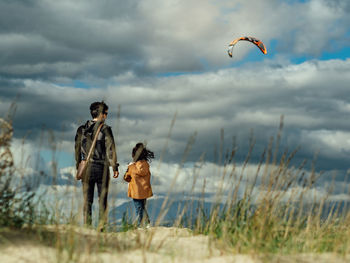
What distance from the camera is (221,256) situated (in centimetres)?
428

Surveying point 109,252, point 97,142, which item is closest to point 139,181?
point 97,142

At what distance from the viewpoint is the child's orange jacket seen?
27.5 feet

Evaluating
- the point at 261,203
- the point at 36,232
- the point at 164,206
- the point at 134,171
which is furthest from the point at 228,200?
the point at 134,171

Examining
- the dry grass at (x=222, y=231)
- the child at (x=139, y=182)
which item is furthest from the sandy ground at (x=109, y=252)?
the child at (x=139, y=182)

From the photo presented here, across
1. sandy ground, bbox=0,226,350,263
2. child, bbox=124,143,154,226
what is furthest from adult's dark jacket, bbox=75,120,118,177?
sandy ground, bbox=0,226,350,263

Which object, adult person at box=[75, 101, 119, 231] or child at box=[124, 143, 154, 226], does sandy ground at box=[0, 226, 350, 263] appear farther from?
child at box=[124, 143, 154, 226]

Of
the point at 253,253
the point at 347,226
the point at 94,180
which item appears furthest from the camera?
the point at 94,180

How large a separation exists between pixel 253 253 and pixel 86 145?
11.3 feet

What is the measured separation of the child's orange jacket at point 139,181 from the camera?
8367mm

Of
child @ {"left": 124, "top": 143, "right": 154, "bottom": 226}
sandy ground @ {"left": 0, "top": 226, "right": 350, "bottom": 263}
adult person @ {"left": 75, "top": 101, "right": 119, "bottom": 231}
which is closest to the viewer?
sandy ground @ {"left": 0, "top": 226, "right": 350, "bottom": 263}

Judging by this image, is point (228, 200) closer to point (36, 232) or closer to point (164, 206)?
point (164, 206)

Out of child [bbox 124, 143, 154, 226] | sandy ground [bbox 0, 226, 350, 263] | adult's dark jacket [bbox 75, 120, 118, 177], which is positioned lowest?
sandy ground [bbox 0, 226, 350, 263]

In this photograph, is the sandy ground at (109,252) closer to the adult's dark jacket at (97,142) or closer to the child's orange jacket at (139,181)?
the adult's dark jacket at (97,142)

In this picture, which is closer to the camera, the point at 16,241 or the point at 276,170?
the point at 16,241
